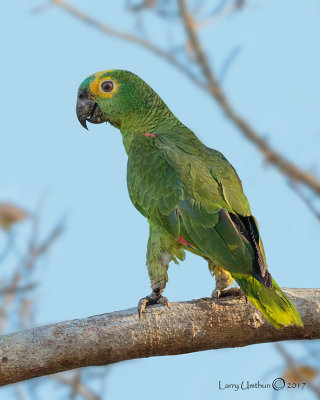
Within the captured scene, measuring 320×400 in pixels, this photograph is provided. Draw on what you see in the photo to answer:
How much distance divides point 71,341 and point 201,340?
799 mm

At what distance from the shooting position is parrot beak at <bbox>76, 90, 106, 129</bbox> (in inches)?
209

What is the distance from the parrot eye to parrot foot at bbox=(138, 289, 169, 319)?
6.79 feet

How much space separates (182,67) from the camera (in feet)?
15.1

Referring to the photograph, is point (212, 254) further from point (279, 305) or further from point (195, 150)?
point (195, 150)

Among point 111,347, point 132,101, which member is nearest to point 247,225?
point 111,347

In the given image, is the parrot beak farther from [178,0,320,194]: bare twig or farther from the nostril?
[178,0,320,194]: bare twig

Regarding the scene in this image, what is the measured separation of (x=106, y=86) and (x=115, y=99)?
18 centimetres

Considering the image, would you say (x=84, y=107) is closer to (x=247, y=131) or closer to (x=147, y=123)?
(x=147, y=123)

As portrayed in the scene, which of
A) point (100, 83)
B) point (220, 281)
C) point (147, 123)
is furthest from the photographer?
point (100, 83)

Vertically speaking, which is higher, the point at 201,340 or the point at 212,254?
the point at 212,254

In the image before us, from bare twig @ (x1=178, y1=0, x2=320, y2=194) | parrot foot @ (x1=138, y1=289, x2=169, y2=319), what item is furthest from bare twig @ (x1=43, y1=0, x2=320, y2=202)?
parrot foot @ (x1=138, y1=289, x2=169, y2=319)

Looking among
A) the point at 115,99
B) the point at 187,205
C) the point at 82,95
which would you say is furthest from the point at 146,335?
the point at 82,95

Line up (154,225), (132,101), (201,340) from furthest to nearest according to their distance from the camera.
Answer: (132,101) → (154,225) → (201,340)

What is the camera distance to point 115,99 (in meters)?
5.15
